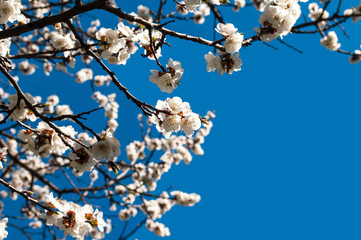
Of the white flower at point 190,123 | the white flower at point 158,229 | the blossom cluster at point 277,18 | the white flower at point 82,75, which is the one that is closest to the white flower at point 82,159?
the white flower at point 190,123

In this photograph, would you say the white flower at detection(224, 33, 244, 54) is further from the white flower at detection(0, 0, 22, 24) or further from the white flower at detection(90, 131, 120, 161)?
the white flower at detection(0, 0, 22, 24)

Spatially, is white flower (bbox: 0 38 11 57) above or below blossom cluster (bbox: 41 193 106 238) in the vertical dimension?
above

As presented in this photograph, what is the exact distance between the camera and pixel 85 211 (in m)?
1.96

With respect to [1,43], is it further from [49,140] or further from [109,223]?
[109,223]

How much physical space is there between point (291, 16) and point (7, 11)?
2050 millimetres

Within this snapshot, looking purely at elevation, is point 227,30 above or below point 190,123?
above


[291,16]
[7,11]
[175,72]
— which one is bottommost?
[175,72]

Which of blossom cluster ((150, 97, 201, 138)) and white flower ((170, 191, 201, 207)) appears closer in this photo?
blossom cluster ((150, 97, 201, 138))

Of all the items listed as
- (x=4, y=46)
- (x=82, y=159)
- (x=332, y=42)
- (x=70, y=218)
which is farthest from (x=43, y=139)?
(x=332, y=42)

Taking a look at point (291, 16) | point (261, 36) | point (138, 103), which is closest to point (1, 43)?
point (138, 103)

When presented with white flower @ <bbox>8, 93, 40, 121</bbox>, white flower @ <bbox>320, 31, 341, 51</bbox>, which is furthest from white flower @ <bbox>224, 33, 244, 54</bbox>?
white flower @ <bbox>320, 31, 341, 51</bbox>

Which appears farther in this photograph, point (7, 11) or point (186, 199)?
point (186, 199)

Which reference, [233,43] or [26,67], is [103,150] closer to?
[233,43]

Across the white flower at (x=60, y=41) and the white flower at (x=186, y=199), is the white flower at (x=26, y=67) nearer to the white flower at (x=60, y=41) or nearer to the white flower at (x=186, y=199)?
the white flower at (x=186, y=199)
